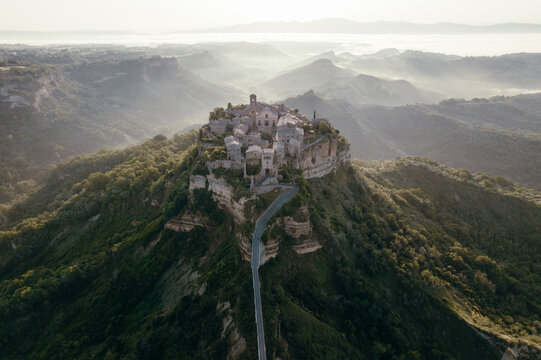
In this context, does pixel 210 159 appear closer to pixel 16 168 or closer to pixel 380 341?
pixel 380 341

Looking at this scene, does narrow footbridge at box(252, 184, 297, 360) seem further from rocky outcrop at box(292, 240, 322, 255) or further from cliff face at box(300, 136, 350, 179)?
cliff face at box(300, 136, 350, 179)

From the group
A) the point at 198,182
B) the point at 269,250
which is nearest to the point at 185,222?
the point at 198,182

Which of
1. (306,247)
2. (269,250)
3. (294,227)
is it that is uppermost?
(294,227)

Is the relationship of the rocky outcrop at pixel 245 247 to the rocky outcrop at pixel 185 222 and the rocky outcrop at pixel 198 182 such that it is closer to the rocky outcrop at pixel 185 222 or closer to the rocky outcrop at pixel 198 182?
the rocky outcrop at pixel 185 222

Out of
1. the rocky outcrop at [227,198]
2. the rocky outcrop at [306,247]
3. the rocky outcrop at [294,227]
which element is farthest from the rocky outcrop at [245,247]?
the rocky outcrop at [306,247]

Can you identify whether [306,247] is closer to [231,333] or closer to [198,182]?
[231,333]

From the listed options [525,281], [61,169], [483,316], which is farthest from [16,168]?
[525,281]

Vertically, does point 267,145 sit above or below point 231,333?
above
